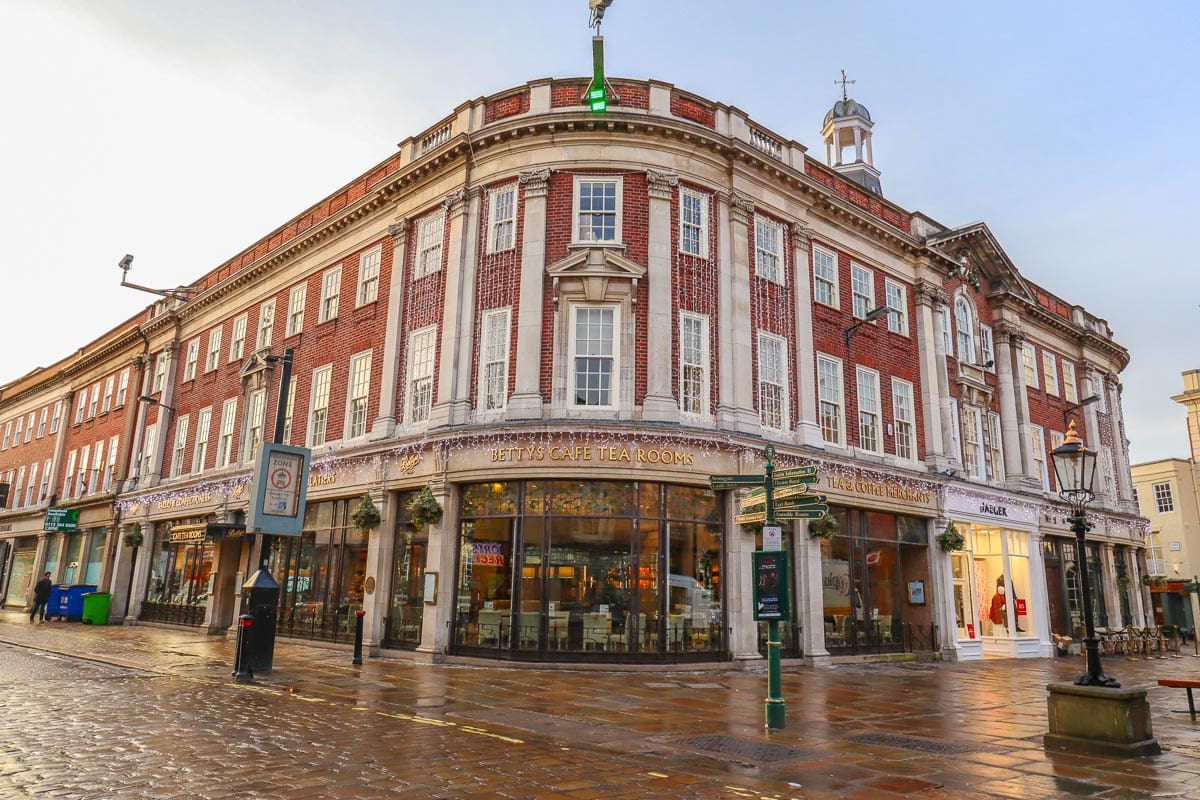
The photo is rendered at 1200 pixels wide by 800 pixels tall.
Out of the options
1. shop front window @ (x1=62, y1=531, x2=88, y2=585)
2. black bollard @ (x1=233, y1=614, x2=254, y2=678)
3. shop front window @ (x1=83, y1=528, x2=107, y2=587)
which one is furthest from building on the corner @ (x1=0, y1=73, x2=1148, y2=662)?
shop front window @ (x1=62, y1=531, x2=88, y2=585)

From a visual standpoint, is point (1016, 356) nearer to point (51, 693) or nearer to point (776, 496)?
point (776, 496)

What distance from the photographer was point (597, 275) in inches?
738

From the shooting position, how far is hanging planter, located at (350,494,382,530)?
20.3 metres

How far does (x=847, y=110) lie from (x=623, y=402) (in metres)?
18.7

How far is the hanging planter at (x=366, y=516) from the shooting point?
20297mm

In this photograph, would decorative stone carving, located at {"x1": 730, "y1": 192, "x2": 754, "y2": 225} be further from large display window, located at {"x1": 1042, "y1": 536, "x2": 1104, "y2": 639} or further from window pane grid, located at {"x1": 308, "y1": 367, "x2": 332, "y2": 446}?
large display window, located at {"x1": 1042, "y1": 536, "x2": 1104, "y2": 639}

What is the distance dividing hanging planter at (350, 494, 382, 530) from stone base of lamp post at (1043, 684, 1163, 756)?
15561mm

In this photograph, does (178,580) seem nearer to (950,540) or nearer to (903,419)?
(903,419)

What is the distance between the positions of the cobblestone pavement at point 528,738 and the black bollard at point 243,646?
433 mm

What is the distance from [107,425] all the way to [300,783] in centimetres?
3794

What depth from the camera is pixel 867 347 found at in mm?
23906

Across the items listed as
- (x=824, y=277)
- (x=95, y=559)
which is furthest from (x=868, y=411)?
(x=95, y=559)

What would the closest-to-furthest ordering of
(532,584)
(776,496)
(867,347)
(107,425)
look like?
(776,496)
(532,584)
(867,347)
(107,425)

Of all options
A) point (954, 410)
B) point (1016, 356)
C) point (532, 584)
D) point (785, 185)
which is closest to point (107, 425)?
point (532, 584)
